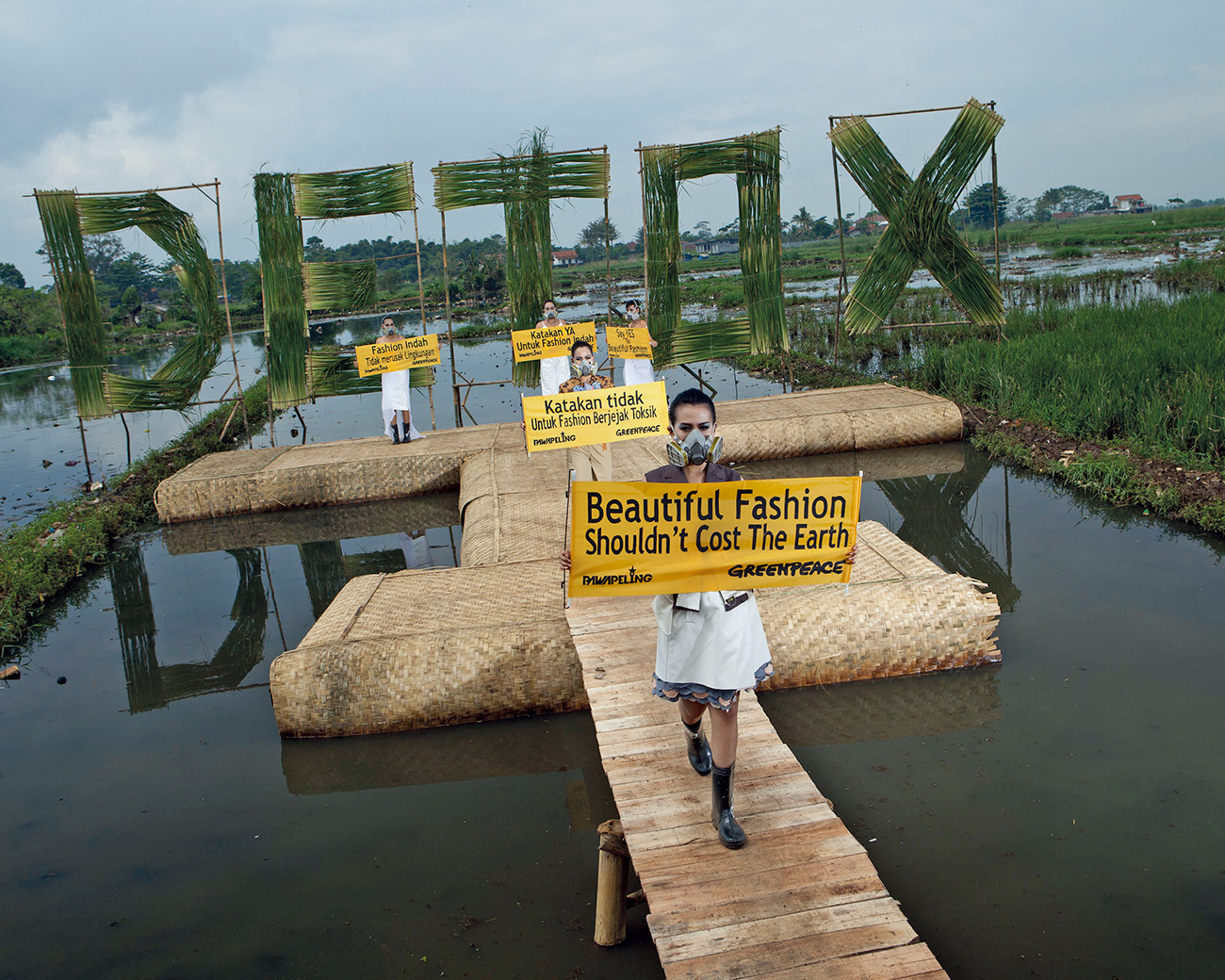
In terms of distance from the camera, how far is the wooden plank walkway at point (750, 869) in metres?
2.67

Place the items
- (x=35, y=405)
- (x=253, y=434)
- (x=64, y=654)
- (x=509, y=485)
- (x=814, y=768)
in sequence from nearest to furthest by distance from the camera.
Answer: (x=814, y=768) → (x=64, y=654) → (x=509, y=485) → (x=253, y=434) → (x=35, y=405)

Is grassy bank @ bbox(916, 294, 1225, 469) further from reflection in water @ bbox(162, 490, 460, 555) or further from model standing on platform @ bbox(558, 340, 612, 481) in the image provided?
reflection in water @ bbox(162, 490, 460, 555)

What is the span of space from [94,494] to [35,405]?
30.5 ft

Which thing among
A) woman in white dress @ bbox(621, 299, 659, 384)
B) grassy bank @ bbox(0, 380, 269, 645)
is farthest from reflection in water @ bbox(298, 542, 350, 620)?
woman in white dress @ bbox(621, 299, 659, 384)

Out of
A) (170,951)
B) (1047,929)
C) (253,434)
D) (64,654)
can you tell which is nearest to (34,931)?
(170,951)

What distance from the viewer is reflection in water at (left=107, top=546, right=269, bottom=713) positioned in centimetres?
551

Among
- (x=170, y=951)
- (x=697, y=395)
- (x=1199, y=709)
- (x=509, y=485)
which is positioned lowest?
(x=170, y=951)

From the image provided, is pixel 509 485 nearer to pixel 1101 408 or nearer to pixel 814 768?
pixel 814 768

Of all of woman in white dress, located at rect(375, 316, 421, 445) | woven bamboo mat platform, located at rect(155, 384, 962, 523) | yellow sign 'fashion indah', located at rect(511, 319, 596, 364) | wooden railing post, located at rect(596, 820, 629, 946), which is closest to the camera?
wooden railing post, located at rect(596, 820, 629, 946)

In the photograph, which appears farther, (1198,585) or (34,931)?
(1198,585)

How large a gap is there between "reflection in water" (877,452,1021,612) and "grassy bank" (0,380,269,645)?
6816mm

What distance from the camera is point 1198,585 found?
5602 millimetres

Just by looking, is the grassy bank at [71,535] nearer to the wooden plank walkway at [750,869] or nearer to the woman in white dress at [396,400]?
the woman in white dress at [396,400]

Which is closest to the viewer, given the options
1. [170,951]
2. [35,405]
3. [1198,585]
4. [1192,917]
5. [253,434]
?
[1192,917]
